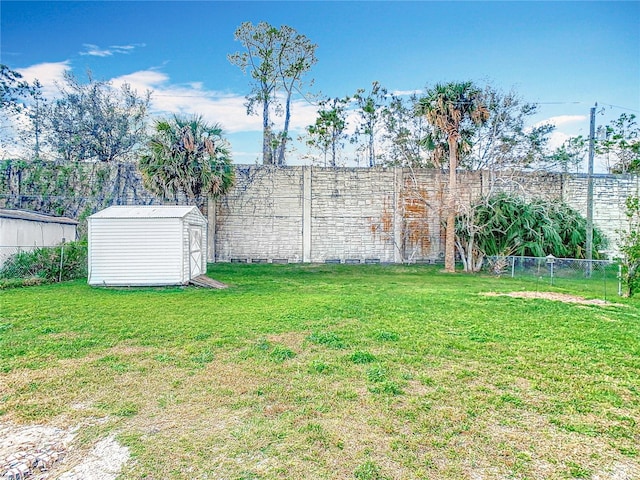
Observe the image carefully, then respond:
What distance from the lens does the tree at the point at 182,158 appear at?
13.1 meters

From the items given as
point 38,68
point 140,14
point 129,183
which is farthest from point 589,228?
point 38,68

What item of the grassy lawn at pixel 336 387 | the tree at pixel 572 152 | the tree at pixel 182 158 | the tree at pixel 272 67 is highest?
the tree at pixel 272 67

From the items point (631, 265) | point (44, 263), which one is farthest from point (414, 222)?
point (44, 263)

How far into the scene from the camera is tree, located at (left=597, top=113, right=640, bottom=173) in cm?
2128

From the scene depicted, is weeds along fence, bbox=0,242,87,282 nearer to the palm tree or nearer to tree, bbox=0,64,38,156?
tree, bbox=0,64,38,156

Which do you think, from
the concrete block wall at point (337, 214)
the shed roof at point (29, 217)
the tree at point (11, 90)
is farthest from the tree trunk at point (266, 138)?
the tree at point (11, 90)

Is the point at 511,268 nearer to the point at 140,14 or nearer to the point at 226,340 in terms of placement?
the point at 226,340

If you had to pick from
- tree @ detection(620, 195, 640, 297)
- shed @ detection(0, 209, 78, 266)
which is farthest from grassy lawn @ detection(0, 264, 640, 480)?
shed @ detection(0, 209, 78, 266)

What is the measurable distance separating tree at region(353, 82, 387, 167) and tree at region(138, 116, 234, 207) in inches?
425

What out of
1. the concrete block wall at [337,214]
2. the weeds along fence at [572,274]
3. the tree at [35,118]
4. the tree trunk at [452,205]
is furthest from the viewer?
the tree at [35,118]

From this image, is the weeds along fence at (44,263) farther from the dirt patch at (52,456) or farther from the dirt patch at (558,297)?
the dirt patch at (558,297)

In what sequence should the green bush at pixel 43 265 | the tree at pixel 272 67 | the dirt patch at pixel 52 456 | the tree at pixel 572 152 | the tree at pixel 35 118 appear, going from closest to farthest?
the dirt patch at pixel 52 456, the green bush at pixel 43 265, the tree at pixel 572 152, the tree at pixel 35 118, the tree at pixel 272 67

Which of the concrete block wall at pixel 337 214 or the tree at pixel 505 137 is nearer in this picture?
the tree at pixel 505 137

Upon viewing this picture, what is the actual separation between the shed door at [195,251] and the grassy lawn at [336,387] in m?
3.64
